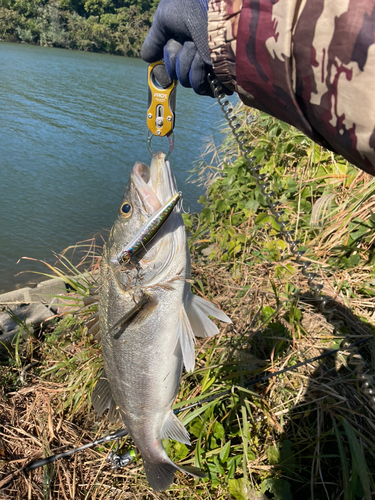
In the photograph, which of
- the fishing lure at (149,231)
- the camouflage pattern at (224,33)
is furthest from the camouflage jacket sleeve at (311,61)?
the fishing lure at (149,231)

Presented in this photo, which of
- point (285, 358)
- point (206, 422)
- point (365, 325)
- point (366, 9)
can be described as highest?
point (366, 9)

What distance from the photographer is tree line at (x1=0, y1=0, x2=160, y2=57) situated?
37.7 metres

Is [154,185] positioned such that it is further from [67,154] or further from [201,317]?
[67,154]

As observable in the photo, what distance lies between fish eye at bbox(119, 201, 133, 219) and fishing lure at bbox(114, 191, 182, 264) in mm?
169

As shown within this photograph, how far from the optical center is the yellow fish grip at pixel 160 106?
2328 millimetres

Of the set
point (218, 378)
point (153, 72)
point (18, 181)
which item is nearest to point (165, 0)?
point (153, 72)

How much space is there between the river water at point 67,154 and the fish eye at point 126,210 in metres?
4.98

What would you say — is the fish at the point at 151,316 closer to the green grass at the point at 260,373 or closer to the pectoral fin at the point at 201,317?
the pectoral fin at the point at 201,317

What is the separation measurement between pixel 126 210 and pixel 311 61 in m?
1.26

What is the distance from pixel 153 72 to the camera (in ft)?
7.66

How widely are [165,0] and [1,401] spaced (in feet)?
11.4

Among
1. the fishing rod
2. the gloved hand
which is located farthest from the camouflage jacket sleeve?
the fishing rod

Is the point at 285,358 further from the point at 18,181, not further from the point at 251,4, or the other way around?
the point at 18,181

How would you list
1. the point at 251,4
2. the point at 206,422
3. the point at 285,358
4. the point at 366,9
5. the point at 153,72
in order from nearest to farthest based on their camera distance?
1. the point at 366,9
2. the point at 251,4
3. the point at 153,72
4. the point at 206,422
5. the point at 285,358
